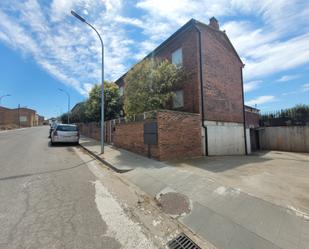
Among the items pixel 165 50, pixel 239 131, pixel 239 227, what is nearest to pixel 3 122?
pixel 165 50

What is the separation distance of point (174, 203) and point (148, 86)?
7968 millimetres

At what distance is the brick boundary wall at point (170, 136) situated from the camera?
8.92 metres

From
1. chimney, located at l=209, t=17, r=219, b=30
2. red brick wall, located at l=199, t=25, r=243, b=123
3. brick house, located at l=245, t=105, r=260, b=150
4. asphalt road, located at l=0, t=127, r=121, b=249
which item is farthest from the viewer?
brick house, located at l=245, t=105, r=260, b=150

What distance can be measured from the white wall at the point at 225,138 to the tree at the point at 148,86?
10.6 feet

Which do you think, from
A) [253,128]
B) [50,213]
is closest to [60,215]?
[50,213]

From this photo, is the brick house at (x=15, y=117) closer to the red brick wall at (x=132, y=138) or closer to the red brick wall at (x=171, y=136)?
the red brick wall at (x=132, y=138)

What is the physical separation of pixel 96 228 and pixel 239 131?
14113 millimetres

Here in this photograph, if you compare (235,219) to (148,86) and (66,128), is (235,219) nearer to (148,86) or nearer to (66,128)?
(148,86)

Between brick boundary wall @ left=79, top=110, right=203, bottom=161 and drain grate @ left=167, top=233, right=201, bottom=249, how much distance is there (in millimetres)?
5472

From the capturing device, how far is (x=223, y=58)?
1417cm

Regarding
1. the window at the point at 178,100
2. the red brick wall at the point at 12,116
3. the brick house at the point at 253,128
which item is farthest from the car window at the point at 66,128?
the red brick wall at the point at 12,116

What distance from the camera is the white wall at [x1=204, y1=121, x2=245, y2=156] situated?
12.0m

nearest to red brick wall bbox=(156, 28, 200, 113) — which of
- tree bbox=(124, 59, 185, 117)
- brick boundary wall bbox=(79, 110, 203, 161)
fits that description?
tree bbox=(124, 59, 185, 117)

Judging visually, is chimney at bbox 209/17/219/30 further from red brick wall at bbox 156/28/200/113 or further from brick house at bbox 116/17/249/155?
red brick wall at bbox 156/28/200/113
